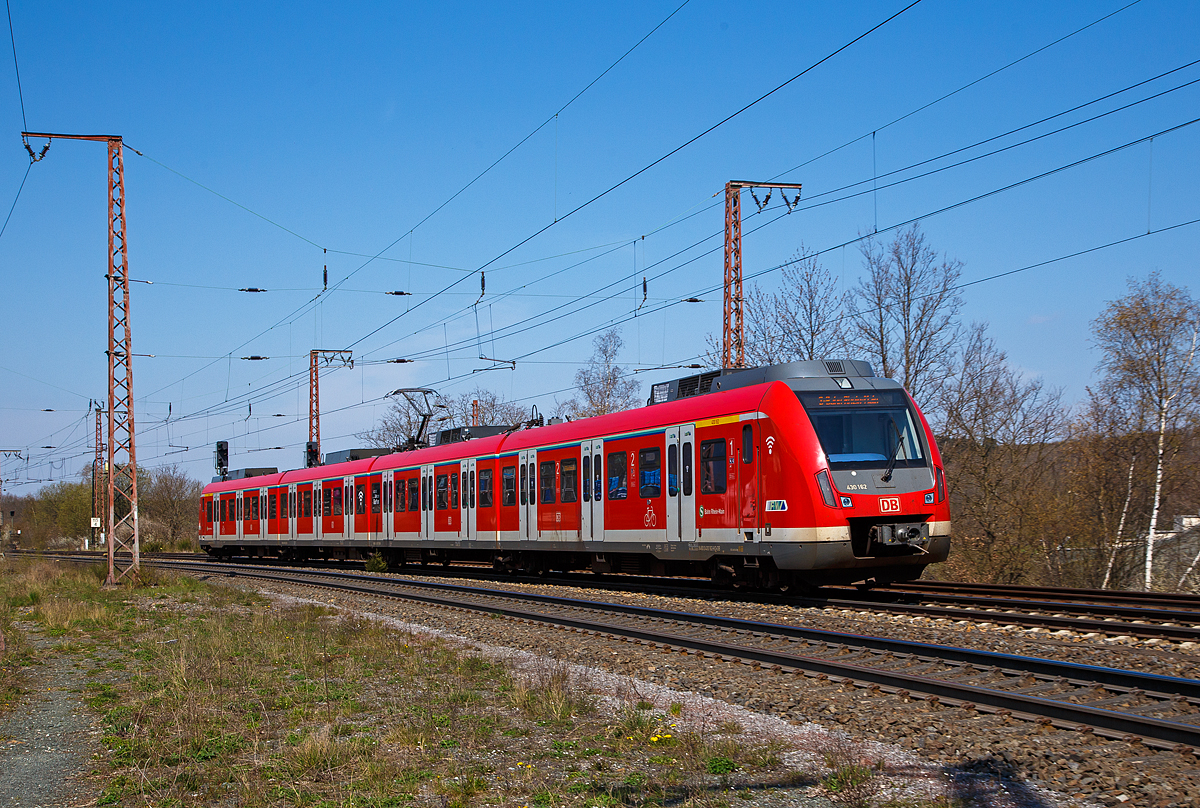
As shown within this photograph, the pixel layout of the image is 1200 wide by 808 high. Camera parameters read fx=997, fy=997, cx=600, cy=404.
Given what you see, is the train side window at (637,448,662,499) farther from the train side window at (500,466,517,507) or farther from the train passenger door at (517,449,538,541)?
the train side window at (500,466,517,507)

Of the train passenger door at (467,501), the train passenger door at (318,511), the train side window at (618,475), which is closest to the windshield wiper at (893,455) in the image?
the train side window at (618,475)

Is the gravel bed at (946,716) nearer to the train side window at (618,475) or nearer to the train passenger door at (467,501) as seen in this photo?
the train side window at (618,475)

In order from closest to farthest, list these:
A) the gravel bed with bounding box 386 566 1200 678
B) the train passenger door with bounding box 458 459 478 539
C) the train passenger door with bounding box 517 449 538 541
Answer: the gravel bed with bounding box 386 566 1200 678 < the train passenger door with bounding box 517 449 538 541 < the train passenger door with bounding box 458 459 478 539

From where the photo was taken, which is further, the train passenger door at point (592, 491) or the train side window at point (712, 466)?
the train passenger door at point (592, 491)

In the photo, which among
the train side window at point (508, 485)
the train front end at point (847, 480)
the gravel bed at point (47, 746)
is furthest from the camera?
the train side window at point (508, 485)

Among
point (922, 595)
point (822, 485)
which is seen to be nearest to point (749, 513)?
point (822, 485)

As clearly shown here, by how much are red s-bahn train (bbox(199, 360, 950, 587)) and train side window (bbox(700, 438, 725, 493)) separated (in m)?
0.03

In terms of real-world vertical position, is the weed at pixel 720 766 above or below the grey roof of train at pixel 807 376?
below

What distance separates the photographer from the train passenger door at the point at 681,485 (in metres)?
17.0

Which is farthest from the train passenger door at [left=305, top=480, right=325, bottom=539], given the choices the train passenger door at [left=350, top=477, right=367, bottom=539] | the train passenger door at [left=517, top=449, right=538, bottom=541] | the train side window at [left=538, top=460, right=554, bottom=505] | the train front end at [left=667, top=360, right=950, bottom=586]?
the train front end at [left=667, top=360, right=950, bottom=586]

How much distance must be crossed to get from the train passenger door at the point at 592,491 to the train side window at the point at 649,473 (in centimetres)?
151

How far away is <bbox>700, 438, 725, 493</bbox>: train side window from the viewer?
1627cm

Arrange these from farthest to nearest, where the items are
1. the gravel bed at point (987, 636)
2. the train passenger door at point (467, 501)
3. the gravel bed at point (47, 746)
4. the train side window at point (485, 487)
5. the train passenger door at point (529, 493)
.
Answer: the train passenger door at point (467, 501) → the train side window at point (485, 487) → the train passenger door at point (529, 493) → the gravel bed at point (987, 636) → the gravel bed at point (47, 746)

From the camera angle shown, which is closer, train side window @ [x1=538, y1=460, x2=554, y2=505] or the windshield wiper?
the windshield wiper
